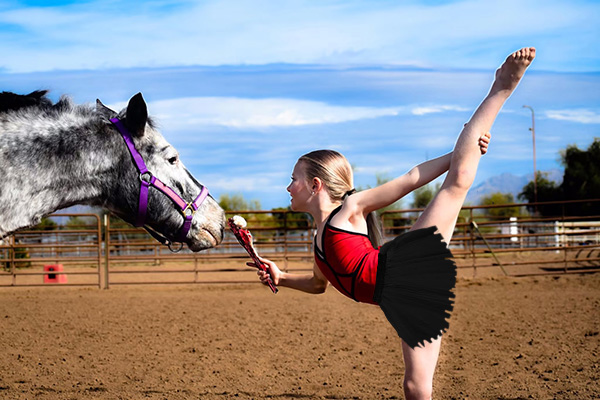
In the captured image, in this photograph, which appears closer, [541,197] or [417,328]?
[417,328]

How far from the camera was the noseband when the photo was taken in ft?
8.61

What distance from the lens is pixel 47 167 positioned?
8.25ft

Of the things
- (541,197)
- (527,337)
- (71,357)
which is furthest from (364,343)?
(541,197)

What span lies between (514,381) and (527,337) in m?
1.68

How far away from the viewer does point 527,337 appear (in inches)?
239

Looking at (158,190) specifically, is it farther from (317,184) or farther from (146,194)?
(317,184)

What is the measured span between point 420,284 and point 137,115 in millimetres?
1424

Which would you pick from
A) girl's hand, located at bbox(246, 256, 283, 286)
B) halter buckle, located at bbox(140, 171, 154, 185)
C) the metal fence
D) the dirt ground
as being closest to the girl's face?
girl's hand, located at bbox(246, 256, 283, 286)

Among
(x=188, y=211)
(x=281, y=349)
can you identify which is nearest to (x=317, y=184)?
(x=188, y=211)

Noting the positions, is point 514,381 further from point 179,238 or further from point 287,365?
point 179,238

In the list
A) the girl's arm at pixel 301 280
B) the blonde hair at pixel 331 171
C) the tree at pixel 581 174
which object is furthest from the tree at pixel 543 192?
the blonde hair at pixel 331 171

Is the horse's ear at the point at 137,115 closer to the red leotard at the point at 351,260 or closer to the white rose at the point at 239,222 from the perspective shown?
the white rose at the point at 239,222

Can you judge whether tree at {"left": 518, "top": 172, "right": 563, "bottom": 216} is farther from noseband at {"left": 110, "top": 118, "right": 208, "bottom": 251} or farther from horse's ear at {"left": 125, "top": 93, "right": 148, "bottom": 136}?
horse's ear at {"left": 125, "top": 93, "right": 148, "bottom": 136}

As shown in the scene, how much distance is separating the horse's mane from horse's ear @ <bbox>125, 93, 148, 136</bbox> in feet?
0.96
